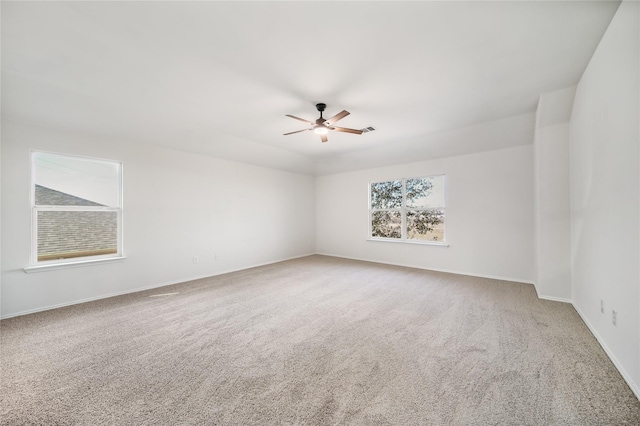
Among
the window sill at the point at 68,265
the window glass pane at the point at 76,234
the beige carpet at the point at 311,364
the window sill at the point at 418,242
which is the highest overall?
the window glass pane at the point at 76,234

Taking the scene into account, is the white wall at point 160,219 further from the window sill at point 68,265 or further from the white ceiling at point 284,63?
the white ceiling at point 284,63

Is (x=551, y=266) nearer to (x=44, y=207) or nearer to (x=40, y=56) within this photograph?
(x=40, y=56)

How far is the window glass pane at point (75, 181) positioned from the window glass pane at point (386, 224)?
5399 millimetres

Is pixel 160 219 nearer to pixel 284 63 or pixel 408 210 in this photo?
pixel 284 63

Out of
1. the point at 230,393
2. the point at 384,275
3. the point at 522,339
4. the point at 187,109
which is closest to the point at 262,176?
the point at 187,109

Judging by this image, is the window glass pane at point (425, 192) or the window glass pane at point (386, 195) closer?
the window glass pane at point (425, 192)

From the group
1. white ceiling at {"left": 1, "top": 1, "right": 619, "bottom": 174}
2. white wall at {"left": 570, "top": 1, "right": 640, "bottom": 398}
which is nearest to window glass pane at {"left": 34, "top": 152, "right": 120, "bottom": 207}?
white ceiling at {"left": 1, "top": 1, "right": 619, "bottom": 174}

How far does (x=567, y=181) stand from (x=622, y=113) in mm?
1777

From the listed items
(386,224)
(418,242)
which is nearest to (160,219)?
(386,224)

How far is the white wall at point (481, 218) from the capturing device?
4.38 meters

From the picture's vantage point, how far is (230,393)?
68.8 inches

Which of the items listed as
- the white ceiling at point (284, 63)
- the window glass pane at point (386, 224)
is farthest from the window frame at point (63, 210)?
the window glass pane at point (386, 224)

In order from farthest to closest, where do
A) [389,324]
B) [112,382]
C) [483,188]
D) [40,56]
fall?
[483,188]
[389,324]
[40,56]
[112,382]

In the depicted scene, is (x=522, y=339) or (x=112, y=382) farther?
(x=522, y=339)
